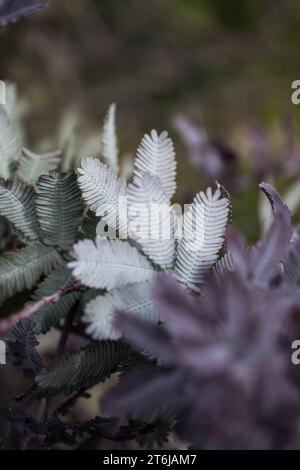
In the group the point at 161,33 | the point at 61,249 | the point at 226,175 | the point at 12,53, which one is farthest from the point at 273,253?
the point at 161,33

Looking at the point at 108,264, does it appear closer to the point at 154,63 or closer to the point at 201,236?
the point at 201,236

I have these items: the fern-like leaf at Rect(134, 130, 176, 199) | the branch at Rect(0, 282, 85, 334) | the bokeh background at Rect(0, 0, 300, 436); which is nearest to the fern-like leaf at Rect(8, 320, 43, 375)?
the branch at Rect(0, 282, 85, 334)

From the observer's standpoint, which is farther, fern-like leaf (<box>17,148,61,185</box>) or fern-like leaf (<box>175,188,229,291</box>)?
fern-like leaf (<box>17,148,61,185</box>)

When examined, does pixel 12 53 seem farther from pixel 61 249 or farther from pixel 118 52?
pixel 61 249

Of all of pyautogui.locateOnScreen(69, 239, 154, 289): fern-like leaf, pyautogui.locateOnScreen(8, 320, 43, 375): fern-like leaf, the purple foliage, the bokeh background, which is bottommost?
the purple foliage

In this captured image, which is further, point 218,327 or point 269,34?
point 269,34

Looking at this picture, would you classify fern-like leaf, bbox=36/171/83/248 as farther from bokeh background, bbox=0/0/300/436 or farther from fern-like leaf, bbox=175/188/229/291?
bokeh background, bbox=0/0/300/436

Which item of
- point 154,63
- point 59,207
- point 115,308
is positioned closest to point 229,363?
point 115,308

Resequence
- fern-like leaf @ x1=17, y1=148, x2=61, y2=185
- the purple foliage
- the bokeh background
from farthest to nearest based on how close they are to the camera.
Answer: the bokeh background
fern-like leaf @ x1=17, y1=148, x2=61, y2=185
the purple foliage
